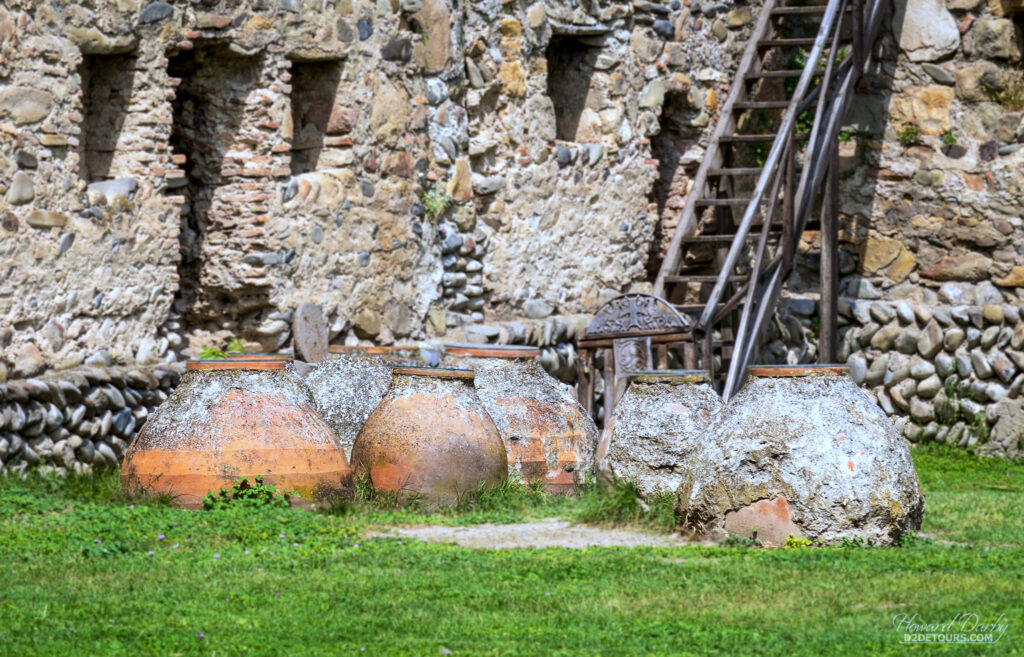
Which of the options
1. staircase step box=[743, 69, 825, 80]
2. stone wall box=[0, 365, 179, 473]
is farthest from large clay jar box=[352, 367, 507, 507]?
staircase step box=[743, 69, 825, 80]

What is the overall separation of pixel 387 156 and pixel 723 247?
339 centimetres

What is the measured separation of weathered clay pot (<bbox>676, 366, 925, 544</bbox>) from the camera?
616 cm

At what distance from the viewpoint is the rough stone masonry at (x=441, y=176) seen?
8.07 m

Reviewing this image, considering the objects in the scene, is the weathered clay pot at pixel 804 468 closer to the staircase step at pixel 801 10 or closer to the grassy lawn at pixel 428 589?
the grassy lawn at pixel 428 589

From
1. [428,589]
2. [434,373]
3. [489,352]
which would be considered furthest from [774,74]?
[428,589]

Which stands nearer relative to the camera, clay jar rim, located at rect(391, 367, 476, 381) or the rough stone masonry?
clay jar rim, located at rect(391, 367, 476, 381)

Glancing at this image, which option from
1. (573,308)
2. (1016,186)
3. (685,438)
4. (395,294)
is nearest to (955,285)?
(1016,186)

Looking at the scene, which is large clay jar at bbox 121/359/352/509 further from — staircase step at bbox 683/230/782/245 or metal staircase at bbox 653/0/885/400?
staircase step at bbox 683/230/782/245

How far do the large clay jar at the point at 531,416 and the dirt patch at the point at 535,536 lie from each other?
83 cm

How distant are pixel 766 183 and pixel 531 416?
137 inches

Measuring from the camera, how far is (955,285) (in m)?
12.1

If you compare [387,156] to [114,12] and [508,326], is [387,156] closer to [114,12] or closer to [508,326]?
[508,326]

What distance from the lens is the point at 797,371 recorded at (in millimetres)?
6418

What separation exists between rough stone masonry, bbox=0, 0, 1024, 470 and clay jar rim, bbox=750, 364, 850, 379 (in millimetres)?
3715
